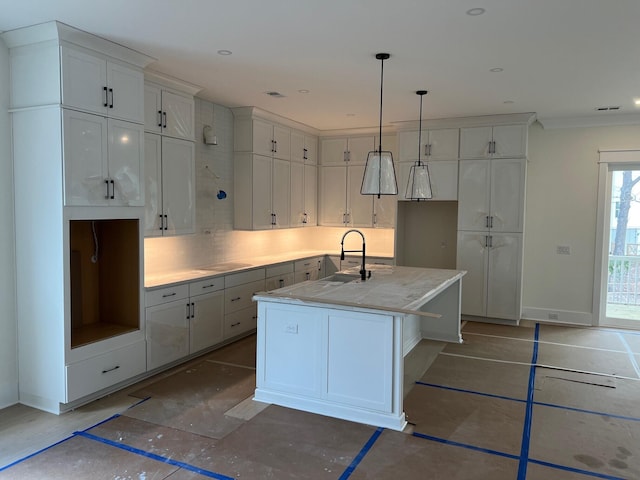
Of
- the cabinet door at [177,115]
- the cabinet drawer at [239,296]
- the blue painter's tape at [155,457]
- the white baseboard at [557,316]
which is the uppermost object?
the cabinet door at [177,115]

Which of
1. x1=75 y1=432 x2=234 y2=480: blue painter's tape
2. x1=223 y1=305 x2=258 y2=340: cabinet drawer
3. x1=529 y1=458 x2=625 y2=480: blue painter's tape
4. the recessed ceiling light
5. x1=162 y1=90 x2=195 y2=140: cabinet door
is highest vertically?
the recessed ceiling light

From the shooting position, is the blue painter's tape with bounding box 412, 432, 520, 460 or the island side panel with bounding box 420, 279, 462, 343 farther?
the island side panel with bounding box 420, 279, 462, 343

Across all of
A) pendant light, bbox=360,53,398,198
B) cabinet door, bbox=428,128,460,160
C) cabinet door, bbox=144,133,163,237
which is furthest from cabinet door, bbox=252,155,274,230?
Result: pendant light, bbox=360,53,398,198

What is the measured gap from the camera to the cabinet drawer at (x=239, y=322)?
515 cm

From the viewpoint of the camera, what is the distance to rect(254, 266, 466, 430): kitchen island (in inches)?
131

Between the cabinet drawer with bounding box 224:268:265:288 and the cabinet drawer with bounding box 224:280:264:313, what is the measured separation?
4cm

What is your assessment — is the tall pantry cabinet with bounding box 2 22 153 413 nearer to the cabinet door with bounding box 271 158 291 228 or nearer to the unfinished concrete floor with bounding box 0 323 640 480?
the unfinished concrete floor with bounding box 0 323 640 480

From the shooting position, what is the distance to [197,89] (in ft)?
15.8

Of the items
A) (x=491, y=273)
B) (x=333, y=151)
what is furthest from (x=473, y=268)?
(x=333, y=151)

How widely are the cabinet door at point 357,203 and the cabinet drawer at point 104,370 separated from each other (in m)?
3.98

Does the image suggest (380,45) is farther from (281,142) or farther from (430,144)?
(430,144)

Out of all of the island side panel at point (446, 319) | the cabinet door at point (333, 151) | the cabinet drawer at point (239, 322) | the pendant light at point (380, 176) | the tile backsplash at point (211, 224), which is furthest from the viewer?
the cabinet door at point (333, 151)

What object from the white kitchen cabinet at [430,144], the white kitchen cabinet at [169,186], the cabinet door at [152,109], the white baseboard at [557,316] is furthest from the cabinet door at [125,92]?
the white baseboard at [557,316]

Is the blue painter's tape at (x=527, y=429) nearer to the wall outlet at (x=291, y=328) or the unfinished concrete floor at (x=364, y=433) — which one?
the unfinished concrete floor at (x=364, y=433)
